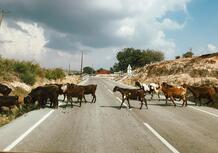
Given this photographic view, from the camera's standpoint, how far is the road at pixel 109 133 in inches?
381

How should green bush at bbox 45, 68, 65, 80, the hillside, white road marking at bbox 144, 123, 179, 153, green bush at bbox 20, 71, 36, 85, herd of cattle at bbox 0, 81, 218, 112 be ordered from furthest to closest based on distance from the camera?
green bush at bbox 45, 68, 65, 80 → the hillside → green bush at bbox 20, 71, 36, 85 → herd of cattle at bbox 0, 81, 218, 112 → white road marking at bbox 144, 123, 179, 153

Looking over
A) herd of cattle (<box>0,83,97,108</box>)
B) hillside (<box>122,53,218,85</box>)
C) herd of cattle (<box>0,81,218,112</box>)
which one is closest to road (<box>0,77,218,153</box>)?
herd of cattle (<box>0,83,97,108</box>)

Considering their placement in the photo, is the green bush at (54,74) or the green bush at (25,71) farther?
the green bush at (54,74)

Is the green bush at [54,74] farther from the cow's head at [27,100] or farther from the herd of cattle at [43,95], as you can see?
the cow's head at [27,100]

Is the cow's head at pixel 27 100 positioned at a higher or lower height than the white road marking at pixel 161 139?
higher

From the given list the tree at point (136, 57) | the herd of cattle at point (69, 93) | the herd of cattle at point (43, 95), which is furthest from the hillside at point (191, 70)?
the tree at point (136, 57)

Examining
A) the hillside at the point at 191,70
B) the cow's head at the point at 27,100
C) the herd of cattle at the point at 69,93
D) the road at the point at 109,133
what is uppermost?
the hillside at the point at 191,70

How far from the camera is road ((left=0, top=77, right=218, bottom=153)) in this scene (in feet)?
31.8

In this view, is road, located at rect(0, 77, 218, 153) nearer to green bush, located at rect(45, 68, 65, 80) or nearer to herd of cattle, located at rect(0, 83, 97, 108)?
herd of cattle, located at rect(0, 83, 97, 108)

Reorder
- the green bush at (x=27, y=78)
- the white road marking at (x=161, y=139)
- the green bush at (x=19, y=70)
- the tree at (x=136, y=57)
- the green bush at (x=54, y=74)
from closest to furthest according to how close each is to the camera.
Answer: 1. the white road marking at (x=161, y=139)
2. the green bush at (x=19, y=70)
3. the green bush at (x=27, y=78)
4. the green bush at (x=54, y=74)
5. the tree at (x=136, y=57)

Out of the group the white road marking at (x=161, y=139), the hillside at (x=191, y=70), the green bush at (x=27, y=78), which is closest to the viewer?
the white road marking at (x=161, y=139)

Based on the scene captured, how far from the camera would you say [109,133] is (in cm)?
1194

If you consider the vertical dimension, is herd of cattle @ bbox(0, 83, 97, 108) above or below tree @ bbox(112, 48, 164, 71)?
below

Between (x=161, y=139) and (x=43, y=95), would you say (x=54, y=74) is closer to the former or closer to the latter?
(x=43, y=95)
